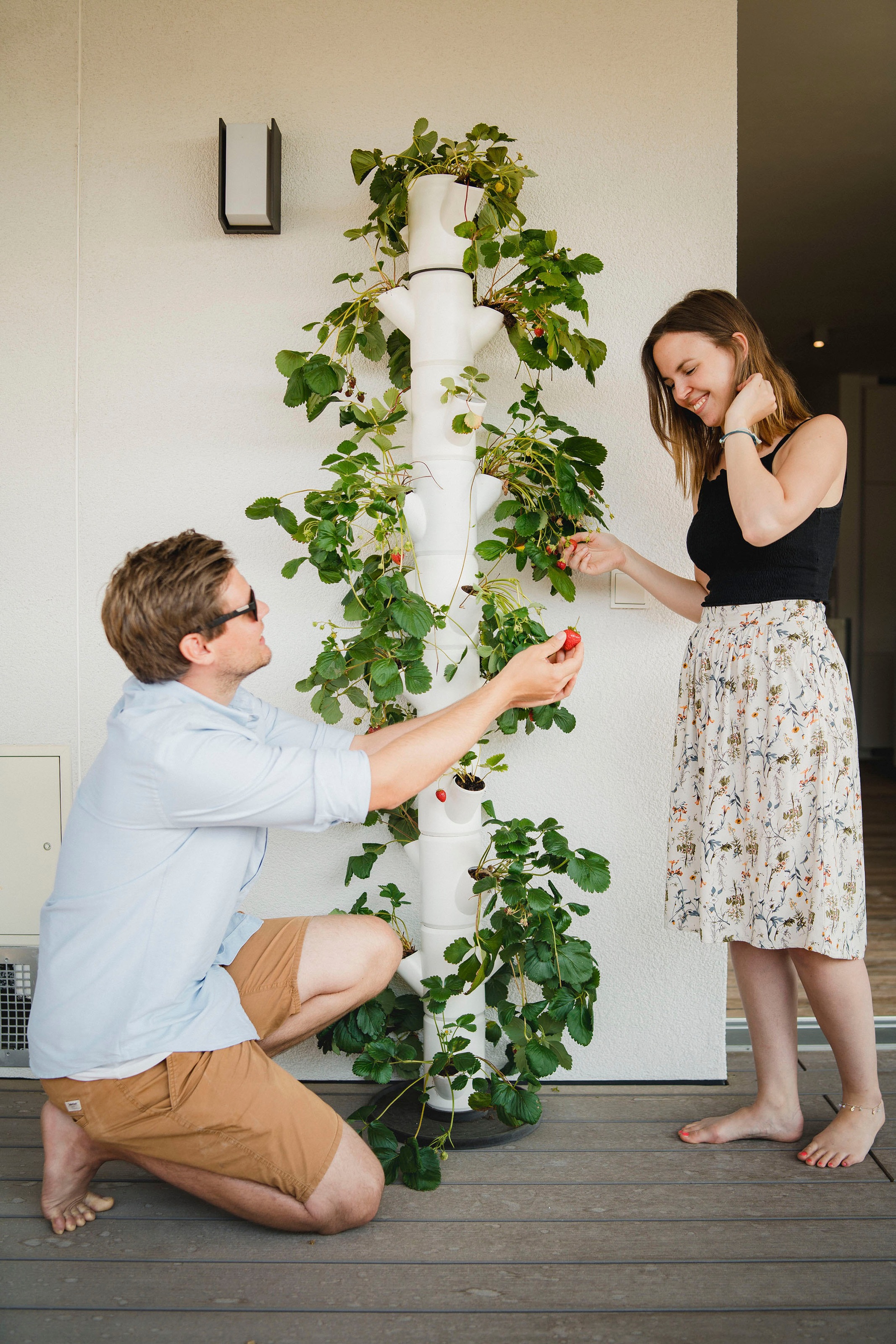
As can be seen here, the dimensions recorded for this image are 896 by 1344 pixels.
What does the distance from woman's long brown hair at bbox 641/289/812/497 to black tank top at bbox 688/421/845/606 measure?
6 cm

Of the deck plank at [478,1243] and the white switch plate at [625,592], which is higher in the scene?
the white switch plate at [625,592]

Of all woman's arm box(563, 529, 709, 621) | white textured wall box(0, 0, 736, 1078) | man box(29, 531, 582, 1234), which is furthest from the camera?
white textured wall box(0, 0, 736, 1078)

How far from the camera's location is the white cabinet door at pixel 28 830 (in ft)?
6.68

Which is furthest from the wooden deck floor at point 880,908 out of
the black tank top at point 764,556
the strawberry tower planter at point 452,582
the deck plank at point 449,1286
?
the black tank top at point 764,556

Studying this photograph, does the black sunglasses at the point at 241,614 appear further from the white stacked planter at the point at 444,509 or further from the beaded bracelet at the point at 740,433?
the beaded bracelet at the point at 740,433

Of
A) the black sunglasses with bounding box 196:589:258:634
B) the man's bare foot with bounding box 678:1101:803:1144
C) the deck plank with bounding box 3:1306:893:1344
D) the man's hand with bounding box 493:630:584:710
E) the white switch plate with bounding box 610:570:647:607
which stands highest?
the white switch plate with bounding box 610:570:647:607

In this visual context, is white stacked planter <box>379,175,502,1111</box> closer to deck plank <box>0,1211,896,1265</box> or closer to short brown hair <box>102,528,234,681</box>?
deck plank <box>0,1211,896,1265</box>

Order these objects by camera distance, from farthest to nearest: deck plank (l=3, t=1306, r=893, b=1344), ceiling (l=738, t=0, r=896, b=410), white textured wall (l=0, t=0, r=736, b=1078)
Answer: ceiling (l=738, t=0, r=896, b=410) < white textured wall (l=0, t=0, r=736, b=1078) < deck plank (l=3, t=1306, r=893, b=1344)

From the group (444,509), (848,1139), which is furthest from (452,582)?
(848,1139)

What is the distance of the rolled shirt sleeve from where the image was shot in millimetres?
1307

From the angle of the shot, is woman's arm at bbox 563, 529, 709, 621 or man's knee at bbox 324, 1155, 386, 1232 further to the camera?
woman's arm at bbox 563, 529, 709, 621

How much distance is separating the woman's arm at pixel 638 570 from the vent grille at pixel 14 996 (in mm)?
1466

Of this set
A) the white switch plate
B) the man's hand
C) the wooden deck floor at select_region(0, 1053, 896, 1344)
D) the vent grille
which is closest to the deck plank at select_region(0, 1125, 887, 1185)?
the wooden deck floor at select_region(0, 1053, 896, 1344)

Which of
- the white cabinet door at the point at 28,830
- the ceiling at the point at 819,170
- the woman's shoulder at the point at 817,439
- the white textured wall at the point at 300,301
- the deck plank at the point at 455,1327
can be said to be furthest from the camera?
the ceiling at the point at 819,170
